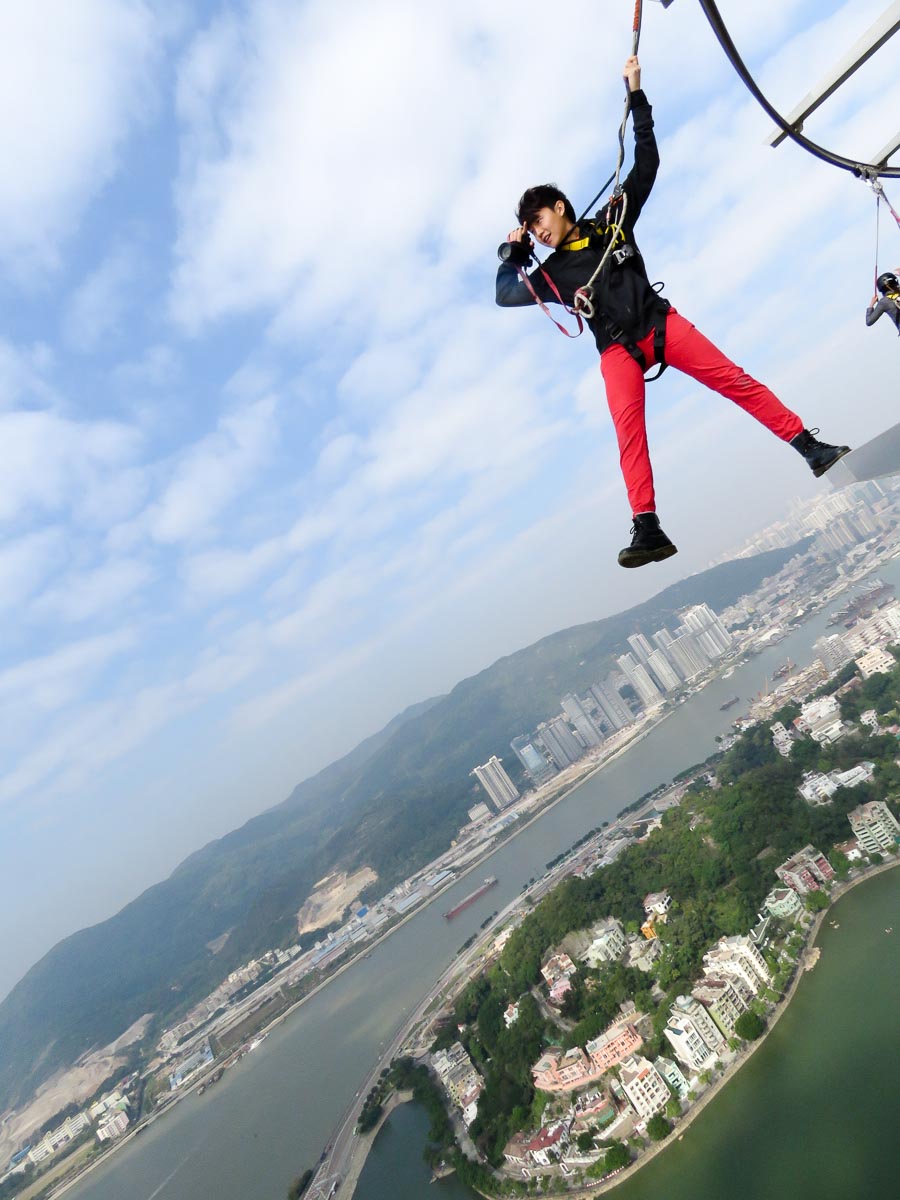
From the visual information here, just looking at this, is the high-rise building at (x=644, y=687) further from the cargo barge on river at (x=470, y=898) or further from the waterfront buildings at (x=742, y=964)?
the waterfront buildings at (x=742, y=964)

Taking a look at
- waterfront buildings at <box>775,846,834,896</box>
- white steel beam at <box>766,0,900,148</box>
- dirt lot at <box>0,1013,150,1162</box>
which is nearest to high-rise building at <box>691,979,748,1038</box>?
waterfront buildings at <box>775,846,834,896</box>

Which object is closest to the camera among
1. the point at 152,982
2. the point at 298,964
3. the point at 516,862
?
the point at 516,862

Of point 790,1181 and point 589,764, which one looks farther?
point 589,764

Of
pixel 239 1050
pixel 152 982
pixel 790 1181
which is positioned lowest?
pixel 790 1181

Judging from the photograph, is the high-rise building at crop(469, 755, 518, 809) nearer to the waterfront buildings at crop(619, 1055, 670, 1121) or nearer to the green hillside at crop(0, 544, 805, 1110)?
the green hillside at crop(0, 544, 805, 1110)

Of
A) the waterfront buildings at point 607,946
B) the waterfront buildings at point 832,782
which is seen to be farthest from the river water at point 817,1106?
the waterfront buildings at point 607,946

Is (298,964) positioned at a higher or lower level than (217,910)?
lower

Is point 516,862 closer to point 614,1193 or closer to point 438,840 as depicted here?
point 438,840

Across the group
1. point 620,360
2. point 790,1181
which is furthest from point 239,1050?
point 620,360
